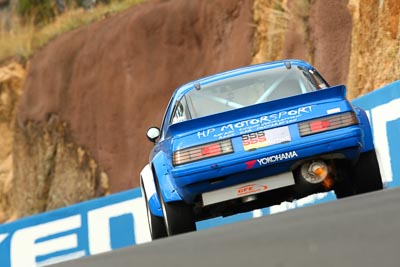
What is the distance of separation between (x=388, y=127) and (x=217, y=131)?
320 centimetres

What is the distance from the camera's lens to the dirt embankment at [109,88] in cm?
2734

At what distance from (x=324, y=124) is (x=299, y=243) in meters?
3.55

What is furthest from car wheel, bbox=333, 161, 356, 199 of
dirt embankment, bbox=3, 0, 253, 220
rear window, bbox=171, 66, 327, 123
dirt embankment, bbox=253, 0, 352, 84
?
dirt embankment, bbox=3, 0, 253, 220

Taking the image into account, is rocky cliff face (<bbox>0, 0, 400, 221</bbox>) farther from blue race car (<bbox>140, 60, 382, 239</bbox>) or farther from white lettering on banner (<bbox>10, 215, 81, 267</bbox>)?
blue race car (<bbox>140, 60, 382, 239</bbox>)

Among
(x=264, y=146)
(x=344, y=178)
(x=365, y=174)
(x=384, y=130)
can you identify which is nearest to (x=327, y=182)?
(x=344, y=178)

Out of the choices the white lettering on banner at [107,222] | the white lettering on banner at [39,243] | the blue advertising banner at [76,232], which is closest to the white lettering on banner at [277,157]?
the blue advertising banner at [76,232]

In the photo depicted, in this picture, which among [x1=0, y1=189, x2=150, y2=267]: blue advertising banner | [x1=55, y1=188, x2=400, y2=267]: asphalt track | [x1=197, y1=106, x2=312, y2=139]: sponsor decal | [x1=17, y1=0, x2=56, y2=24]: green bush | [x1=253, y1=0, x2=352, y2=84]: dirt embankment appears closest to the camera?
[x1=55, y1=188, x2=400, y2=267]: asphalt track

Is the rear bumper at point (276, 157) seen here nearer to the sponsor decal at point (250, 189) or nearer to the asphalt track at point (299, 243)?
the sponsor decal at point (250, 189)

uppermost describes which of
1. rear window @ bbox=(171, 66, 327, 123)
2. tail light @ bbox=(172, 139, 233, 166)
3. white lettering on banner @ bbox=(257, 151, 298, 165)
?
rear window @ bbox=(171, 66, 327, 123)

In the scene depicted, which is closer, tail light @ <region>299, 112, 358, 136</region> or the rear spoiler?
tail light @ <region>299, 112, 358, 136</region>

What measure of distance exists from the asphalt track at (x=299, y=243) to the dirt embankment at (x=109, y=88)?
18386mm

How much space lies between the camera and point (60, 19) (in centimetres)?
3338

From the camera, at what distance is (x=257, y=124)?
30.3 feet

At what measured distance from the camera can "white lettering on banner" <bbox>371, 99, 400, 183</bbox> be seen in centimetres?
1177
